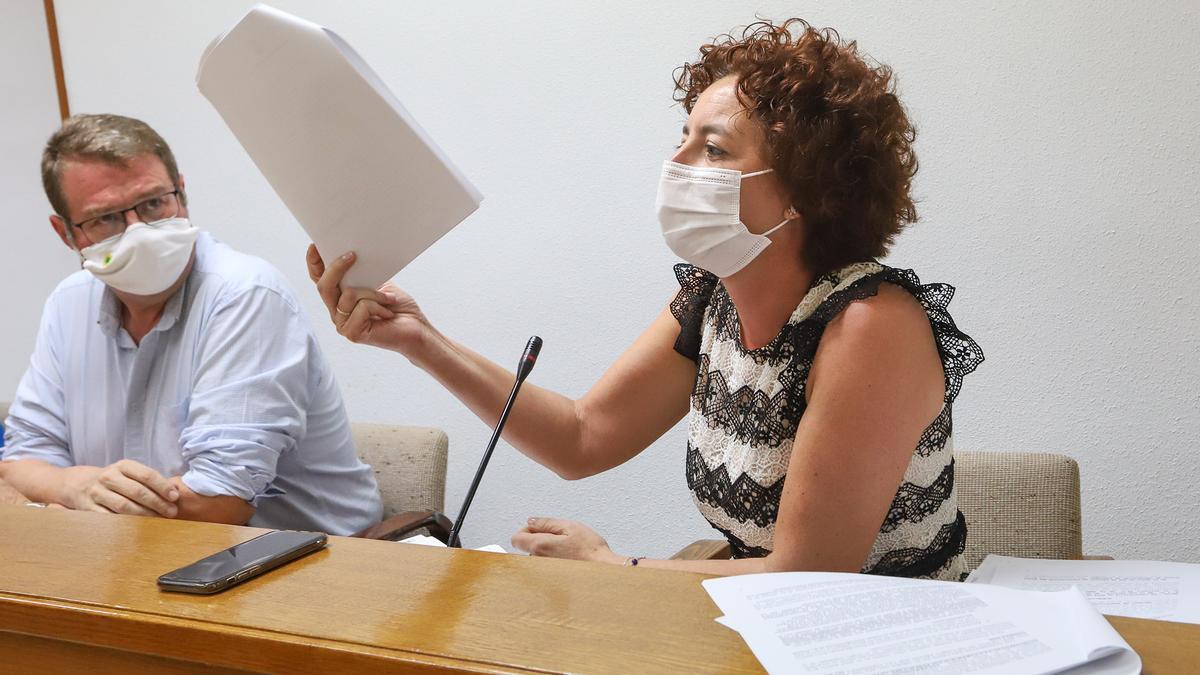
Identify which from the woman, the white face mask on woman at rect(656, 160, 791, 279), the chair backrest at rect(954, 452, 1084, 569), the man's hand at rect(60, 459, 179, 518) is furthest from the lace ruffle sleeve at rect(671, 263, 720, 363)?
the man's hand at rect(60, 459, 179, 518)

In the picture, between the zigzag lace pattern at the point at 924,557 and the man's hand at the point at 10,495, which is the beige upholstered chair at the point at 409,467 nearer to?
the man's hand at the point at 10,495

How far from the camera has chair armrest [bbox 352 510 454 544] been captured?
1701 millimetres

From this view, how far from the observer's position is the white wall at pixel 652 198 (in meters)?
2.08

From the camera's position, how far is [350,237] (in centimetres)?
141

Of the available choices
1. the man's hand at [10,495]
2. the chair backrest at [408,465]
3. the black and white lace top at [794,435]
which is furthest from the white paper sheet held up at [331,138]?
the man's hand at [10,495]

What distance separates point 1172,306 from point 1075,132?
40 centimetres

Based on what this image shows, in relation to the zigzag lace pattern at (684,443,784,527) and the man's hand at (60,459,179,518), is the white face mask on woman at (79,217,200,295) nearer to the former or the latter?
the man's hand at (60,459,179,518)

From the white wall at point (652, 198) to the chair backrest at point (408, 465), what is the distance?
56 cm

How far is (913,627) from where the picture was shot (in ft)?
2.64

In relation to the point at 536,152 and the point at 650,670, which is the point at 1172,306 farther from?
the point at 650,670

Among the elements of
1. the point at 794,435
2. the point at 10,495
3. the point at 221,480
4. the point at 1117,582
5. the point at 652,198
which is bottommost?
the point at 10,495

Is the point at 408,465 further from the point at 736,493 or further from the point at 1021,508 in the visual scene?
→ the point at 1021,508

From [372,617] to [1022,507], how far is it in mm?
1187

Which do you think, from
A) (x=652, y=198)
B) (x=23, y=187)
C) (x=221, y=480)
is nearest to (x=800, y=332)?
(x=221, y=480)
